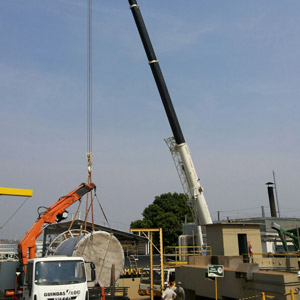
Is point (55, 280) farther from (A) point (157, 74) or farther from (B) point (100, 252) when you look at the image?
(A) point (157, 74)

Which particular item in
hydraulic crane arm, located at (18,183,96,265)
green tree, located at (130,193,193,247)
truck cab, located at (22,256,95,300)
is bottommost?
truck cab, located at (22,256,95,300)

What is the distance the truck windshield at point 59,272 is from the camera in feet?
38.3

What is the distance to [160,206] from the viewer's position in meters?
54.8

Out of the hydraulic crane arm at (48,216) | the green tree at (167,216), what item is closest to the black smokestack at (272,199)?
the green tree at (167,216)

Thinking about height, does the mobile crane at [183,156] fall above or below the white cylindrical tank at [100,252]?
above

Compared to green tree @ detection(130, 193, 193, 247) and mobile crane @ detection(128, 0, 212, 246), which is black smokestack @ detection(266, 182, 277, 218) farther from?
mobile crane @ detection(128, 0, 212, 246)

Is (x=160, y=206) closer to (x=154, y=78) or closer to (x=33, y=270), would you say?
(x=154, y=78)

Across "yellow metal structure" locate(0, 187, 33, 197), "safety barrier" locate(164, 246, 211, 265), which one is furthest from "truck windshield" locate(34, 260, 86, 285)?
"safety barrier" locate(164, 246, 211, 265)

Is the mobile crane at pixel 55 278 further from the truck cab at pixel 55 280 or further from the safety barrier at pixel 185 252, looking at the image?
the safety barrier at pixel 185 252

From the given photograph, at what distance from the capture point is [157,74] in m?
27.8

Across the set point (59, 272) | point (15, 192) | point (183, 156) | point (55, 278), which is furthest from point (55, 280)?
point (183, 156)

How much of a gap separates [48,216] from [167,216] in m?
36.8

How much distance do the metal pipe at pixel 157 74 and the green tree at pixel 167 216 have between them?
2824 centimetres

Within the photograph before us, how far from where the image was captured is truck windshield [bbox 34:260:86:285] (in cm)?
1169
